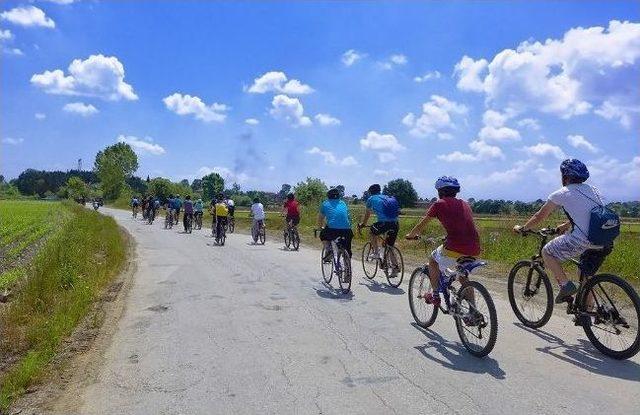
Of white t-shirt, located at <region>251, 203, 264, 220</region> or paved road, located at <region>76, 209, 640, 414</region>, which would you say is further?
white t-shirt, located at <region>251, 203, 264, 220</region>

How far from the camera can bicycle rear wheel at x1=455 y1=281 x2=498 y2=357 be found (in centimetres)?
557

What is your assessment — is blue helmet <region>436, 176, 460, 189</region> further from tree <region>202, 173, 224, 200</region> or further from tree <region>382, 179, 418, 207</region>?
tree <region>202, 173, 224, 200</region>

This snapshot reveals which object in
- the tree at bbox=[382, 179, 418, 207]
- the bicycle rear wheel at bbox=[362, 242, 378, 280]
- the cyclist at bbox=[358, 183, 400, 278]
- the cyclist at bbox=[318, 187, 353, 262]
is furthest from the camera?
the tree at bbox=[382, 179, 418, 207]

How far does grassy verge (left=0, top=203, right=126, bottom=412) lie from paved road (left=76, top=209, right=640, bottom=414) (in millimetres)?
705

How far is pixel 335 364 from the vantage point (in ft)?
18.0

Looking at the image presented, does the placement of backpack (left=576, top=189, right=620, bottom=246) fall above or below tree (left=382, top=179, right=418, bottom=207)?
below

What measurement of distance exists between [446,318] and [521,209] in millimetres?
Answer: 12956

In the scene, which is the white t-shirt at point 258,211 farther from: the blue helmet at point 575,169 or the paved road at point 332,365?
the blue helmet at point 575,169

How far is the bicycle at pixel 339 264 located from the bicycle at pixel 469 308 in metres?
2.64

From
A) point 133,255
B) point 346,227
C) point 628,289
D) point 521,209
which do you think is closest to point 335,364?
point 628,289

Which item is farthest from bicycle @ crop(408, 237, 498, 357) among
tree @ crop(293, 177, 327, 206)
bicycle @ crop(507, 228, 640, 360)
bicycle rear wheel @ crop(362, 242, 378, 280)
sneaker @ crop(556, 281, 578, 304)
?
tree @ crop(293, 177, 327, 206)

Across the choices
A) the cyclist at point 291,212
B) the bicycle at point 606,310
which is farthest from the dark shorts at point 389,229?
the cyclist at point 291,212

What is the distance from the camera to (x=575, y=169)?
239 inches

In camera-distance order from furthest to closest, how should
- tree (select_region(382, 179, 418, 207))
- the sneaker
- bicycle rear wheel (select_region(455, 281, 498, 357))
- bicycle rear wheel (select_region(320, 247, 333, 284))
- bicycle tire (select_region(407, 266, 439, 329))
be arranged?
tree (select_region(382, 179, 418, 207)), bicycle rear wheel (select_region(320, 247, 333, 284)), bicycle tire (select_region(407, 266, 439, 329)), the sneaker, bicycle rear wheel (select_region(455, 281, 498, 357))
